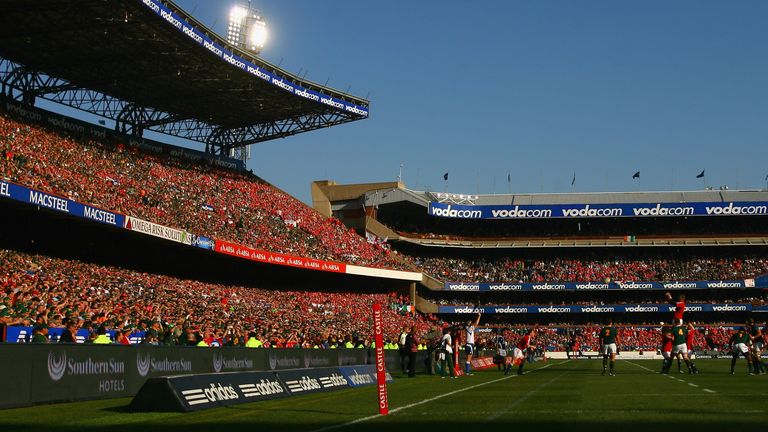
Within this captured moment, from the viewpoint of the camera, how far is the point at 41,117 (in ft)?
156

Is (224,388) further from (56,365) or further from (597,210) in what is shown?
(597,210)

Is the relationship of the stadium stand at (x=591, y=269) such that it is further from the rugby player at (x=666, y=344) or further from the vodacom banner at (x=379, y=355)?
the vodacom banner at (x=379, y=355)

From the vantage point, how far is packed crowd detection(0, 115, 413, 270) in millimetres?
39594

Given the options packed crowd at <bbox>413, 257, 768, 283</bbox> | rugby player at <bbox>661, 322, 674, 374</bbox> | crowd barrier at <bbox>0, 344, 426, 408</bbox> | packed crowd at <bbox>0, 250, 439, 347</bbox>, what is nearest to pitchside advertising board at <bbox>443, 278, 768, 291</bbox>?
packed crowd at <bbox>413, 257, 768, 283</bbox>

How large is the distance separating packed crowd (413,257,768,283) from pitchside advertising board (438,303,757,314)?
2.79 m

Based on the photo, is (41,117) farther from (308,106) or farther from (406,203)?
(406,203)

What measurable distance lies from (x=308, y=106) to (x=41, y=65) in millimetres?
18470

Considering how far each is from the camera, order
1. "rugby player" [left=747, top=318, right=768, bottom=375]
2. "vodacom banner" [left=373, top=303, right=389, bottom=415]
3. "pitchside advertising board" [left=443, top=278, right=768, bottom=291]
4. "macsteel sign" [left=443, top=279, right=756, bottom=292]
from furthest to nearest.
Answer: "macsteel sign" [left=443, top=279, right=756, bottom=292], "pitchside advertising board" [left=443, top=278, right=768, bottom=291], "rugby player" [left=747, top=318, right=768, bottom=375], "vodacom banner" [left=373, top=303, right=389, bottom=415]

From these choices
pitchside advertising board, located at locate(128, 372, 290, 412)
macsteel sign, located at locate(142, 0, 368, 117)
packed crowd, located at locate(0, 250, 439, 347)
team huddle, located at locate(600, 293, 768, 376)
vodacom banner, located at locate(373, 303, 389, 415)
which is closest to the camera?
vodacom banner, located at locate(373, 303, 389, 415)

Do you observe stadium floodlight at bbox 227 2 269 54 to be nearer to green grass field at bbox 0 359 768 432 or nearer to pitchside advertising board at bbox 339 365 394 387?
pitchside advertising board at bbox 339 365 394 387

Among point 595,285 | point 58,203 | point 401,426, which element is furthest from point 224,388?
point 595,285

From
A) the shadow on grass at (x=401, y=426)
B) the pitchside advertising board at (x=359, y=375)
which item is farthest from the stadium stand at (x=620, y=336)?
the shadow on grass at (x=401, y=426)

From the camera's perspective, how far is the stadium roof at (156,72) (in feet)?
135

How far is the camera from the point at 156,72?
1953 inches
